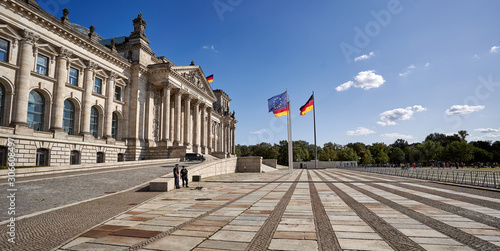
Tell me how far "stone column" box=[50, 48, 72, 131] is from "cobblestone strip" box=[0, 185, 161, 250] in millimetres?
22255

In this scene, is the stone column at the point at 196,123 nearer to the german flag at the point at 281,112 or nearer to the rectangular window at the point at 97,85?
the rectangular window at the point at 97,85

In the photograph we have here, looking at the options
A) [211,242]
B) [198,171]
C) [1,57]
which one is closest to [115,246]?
[211,242]

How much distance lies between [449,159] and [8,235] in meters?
116

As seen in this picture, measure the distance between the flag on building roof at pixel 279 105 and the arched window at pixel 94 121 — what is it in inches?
935

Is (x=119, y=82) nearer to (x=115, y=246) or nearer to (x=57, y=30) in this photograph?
(x=57, y=30)

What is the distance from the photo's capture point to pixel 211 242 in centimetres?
537

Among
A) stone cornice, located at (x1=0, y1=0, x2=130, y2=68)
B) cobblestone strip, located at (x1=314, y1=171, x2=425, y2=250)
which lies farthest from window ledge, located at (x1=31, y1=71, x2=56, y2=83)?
cobblestone strip, located at (x1=314, y1=171, x2=425, y2=250)

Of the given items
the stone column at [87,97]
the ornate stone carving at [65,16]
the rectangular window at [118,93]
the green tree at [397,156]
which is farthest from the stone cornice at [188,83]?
the green tree at [397,156]

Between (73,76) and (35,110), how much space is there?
20.6 feet

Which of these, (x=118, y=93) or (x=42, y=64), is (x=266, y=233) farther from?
(x=118, y=93)

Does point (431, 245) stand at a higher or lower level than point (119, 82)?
lower

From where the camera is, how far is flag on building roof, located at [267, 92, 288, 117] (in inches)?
1312

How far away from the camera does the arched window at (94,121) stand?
3478cm

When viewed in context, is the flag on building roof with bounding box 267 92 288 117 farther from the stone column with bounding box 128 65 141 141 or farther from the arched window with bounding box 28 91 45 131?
the arched window with bounding box 28 91 45 131
